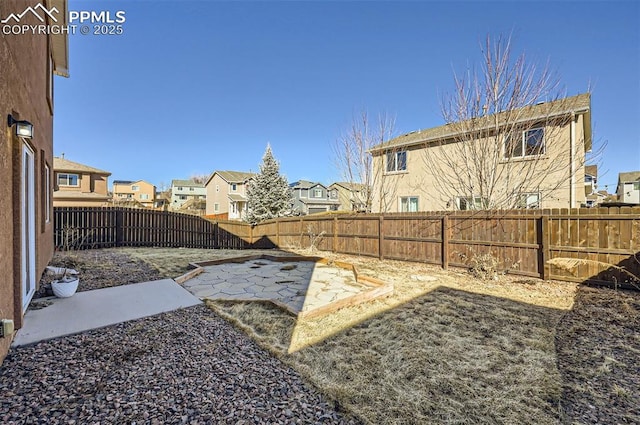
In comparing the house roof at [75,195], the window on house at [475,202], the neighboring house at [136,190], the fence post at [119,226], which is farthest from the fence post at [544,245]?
the neighboring house at [136,190]

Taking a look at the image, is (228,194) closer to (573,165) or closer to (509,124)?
(509,124)

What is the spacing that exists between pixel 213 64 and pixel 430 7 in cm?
837

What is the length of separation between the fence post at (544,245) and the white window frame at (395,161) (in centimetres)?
868

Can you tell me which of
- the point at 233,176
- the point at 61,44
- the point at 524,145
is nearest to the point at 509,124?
the point at 524,145

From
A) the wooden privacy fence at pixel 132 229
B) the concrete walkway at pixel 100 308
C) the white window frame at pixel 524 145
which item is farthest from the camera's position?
the wooden privacy fence at pixel 132 229

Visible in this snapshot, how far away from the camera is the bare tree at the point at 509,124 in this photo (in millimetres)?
8125

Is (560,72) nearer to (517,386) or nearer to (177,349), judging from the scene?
(517,386)

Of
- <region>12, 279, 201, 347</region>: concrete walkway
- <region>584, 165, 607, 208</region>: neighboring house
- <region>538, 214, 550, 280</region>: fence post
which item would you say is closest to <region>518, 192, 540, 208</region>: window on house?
<region>584, 165, 607, 208</region>: neighboring house

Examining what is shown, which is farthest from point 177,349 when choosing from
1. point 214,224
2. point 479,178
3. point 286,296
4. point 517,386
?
point 214,224

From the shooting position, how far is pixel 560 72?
7.79 metres

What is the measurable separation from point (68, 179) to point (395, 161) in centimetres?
2470

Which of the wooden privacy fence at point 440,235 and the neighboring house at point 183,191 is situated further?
the neighboring house at point 183,191

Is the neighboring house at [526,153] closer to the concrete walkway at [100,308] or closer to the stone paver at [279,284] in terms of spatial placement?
the stone paver at [279,284]

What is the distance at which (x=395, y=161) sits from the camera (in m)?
15.0
